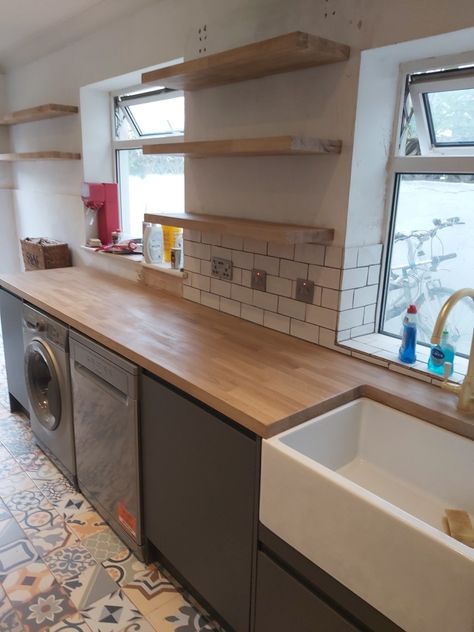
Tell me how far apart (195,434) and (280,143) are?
0.97 meters

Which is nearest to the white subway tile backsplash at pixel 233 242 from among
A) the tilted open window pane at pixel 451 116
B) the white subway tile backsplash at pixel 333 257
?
the white subway tile backsplash at pixel 333 257

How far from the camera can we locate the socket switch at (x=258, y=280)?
2.11 m

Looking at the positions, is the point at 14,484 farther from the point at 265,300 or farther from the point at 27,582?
the point at 265,300

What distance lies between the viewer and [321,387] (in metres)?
1.52

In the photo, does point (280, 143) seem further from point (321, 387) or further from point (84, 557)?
point (84, 557)

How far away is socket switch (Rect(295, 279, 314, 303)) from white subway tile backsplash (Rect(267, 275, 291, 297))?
0.05 metres

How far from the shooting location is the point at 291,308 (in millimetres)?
2010

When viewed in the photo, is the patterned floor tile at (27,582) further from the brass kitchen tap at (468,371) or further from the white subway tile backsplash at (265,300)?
the brass kitchen tap at (468,371)

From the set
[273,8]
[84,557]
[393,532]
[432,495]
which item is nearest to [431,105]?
[273,8]

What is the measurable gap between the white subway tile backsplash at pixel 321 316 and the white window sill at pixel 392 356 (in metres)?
0.08

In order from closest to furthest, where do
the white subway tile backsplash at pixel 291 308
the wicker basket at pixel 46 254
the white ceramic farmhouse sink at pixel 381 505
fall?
the white ceramic farmhouse sink at pixel 381 505 → the white subway tile backsplash at pixel 291 308 → the wicker basket at pixel 46 254

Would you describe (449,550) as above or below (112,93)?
below

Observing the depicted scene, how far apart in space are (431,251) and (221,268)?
0.94 m

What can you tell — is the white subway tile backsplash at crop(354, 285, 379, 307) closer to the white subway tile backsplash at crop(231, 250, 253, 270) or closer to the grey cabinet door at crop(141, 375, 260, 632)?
the white subway tile backsplash at crop(231, 250, 253, 270)
